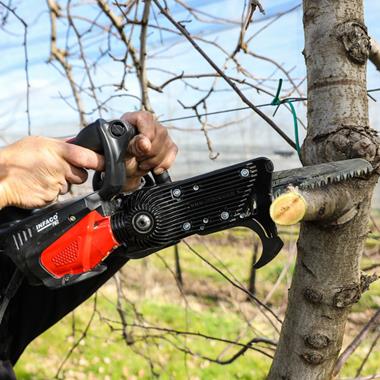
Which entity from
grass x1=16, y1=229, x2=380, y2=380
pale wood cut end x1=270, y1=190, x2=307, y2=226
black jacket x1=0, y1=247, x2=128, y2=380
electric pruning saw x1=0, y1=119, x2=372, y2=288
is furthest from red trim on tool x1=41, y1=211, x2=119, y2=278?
grass x1=16, y1=229, x2=380, y2=380

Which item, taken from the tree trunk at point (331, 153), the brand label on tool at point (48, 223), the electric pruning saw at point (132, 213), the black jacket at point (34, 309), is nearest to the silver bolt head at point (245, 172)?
the electric pruning saw at point (132, 213)

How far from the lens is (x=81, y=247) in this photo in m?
1.17

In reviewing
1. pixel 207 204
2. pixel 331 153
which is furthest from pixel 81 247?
pixel 331 153

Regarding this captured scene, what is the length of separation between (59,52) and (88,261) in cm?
229

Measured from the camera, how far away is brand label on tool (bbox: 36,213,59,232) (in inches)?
46.6

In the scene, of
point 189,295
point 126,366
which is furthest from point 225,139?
point 126,366

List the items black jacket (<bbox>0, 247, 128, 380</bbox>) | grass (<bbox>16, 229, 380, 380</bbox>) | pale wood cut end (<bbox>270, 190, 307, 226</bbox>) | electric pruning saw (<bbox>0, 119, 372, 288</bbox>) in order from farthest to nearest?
grass (<bbox>16, 229, 380, 380</bbox>) → black jacket (<bbox>0, 247, 128, 380</bbox>) → electric pruning saw (<bbox>0, 119, 372, 288</bbox>) → pale wood cut end (<bbox>270, 190, 307, 226</bbox>)

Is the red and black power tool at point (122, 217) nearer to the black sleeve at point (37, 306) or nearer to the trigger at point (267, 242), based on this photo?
the trigger at point (267, 242)

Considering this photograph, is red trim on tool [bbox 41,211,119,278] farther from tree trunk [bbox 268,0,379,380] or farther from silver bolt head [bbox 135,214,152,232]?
tree trunk [bbox 268,0,379,380]

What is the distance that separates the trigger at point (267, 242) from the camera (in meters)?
1.07

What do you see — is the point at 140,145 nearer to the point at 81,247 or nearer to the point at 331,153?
the point at 81,247

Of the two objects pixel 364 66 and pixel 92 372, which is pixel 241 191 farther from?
pixel 92 372

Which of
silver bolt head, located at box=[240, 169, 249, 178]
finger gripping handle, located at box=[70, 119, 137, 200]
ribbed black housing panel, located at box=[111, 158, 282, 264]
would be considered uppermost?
finger gripping handle, located at box=[70, 119, 137, 200]

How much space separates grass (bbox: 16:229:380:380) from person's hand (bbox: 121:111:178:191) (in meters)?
1.33
